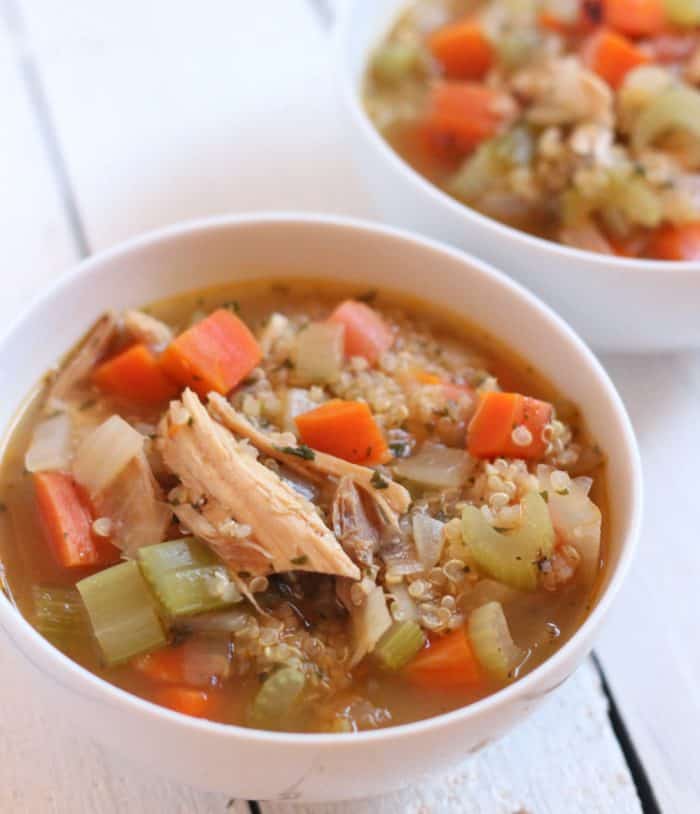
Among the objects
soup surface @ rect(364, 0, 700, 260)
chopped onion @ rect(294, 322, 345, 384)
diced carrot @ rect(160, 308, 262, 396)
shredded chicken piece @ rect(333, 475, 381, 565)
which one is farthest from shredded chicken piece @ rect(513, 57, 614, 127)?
shredded chicken piece @ rect(333, 475, 381, 565)

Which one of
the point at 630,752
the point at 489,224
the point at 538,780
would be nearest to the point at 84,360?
the point at 489,224

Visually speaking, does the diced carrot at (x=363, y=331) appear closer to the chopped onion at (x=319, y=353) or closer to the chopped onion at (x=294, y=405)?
the chopped onion at (x=319, y=353)

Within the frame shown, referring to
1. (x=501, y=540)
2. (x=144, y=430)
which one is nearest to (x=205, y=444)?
(x=144, y=430)

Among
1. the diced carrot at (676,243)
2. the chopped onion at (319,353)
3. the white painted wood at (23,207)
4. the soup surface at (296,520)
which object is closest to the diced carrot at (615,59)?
the diced carrot at (676,243)

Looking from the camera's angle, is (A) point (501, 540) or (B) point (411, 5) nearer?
(A) point (501, 540)

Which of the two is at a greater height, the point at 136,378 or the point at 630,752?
the point at 136,378

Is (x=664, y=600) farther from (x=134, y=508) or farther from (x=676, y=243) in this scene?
(x=134, y=508)

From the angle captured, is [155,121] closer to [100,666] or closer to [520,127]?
[520,127]
